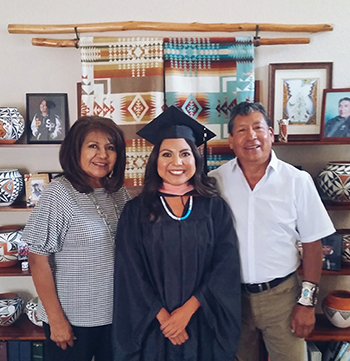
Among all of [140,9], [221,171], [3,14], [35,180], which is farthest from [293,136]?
[3,14]

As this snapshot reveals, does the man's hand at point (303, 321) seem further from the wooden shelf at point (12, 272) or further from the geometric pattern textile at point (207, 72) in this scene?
the wooden shelf at point (12, 272)

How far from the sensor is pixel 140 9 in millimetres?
2006

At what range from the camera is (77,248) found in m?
1.32

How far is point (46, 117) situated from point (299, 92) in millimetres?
1513

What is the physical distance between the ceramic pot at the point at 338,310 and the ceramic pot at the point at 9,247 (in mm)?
1798

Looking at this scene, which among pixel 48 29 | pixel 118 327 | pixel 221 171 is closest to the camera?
pixel 118 327

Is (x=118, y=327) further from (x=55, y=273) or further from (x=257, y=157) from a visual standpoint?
(x=257, y=157)

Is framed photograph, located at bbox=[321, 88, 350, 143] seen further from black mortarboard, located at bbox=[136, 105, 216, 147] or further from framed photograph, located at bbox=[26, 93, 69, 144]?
framed photograph, located at bbox=[26, 93, 69, 144]

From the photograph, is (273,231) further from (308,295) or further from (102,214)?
(102,214)

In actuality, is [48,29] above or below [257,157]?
above

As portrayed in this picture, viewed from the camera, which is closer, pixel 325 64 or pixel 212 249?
pixel 212 249

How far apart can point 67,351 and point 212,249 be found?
69 centimetres

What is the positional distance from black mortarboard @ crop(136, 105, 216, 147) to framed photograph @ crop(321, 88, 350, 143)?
869mm

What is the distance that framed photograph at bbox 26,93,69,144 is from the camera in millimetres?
2043
